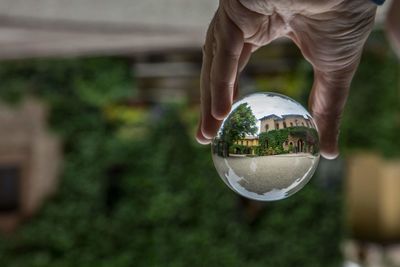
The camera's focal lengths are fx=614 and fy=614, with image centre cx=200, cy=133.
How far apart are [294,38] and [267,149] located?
0.19 metres

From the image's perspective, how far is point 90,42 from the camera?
10.8 feet

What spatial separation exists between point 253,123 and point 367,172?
452cm

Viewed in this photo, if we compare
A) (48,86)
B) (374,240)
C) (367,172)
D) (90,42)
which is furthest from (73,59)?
(374,240)

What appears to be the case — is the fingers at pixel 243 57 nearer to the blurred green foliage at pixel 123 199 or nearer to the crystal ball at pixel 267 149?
the crystal ball at pixel 267 149

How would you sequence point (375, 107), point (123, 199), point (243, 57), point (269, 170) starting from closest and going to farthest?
point (269, 170), point (243, 57), point (123, 199), point (375, 107)

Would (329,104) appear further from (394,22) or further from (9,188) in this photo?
(9,188)

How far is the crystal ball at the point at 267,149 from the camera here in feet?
2.22

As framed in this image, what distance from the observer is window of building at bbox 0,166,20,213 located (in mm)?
3930

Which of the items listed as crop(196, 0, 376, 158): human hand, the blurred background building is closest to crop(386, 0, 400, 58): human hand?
crop(196, 0, 376, 158): human hand

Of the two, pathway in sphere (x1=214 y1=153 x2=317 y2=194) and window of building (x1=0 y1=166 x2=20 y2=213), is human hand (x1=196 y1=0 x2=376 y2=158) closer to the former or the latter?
pathway in sphere (x1=214 y1=153 x2=317 y2=194)

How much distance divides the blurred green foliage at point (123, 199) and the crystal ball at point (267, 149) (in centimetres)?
298

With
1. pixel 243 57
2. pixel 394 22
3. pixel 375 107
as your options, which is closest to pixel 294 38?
pixel 243 57

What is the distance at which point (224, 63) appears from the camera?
0.71 m

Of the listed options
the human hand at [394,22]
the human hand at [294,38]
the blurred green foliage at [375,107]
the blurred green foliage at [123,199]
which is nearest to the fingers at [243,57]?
the human hand at [294,38]
